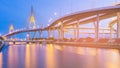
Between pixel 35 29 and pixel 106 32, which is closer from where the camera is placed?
pixel 35 29

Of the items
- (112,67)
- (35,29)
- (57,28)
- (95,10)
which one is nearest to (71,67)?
(112,67)

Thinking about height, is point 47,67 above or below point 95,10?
below

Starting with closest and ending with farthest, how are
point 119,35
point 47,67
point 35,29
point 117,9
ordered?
point 47,67 < point 117,9 < point 119,35 < point 35,29

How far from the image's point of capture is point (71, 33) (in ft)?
497

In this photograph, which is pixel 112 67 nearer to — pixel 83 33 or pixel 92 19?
pixel 92 19

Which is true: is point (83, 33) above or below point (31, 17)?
below

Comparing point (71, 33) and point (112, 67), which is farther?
point (71, 33)

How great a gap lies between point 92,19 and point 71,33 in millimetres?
65756

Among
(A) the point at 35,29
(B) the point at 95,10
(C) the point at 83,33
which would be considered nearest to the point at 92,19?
(B) the point at 95,10

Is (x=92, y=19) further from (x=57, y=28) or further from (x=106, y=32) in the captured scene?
(x=106, y=32)

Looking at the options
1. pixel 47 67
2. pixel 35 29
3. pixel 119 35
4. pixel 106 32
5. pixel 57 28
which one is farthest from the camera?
pixel 106 32

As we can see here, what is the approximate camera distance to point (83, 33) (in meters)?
150

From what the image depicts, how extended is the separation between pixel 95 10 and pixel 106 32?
87.6 m

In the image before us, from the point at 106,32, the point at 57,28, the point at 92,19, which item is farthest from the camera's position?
the point at 106,32
